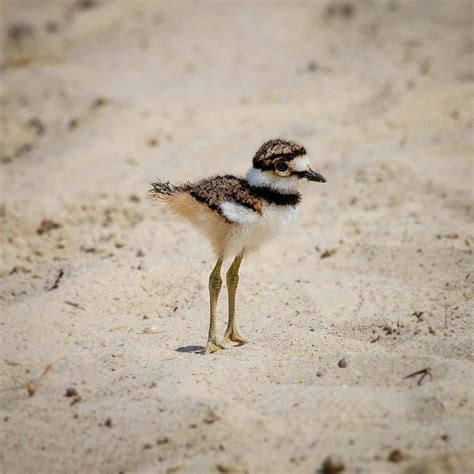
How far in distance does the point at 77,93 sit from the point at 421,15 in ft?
15.4

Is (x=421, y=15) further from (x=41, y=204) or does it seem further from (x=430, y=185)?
(x=41, y=204)

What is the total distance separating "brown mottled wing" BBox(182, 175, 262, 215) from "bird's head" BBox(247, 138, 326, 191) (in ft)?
0.35

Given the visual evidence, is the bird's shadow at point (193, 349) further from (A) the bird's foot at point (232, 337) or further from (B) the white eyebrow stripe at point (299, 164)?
(B) the white eyebrow stripe at point (299, 164)

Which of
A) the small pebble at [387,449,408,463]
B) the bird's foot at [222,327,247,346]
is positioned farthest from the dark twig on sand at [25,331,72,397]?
the small pebble at [387,449,408,463]

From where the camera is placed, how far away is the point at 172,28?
413 inches

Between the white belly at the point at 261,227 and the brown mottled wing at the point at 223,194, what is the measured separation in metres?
0.06

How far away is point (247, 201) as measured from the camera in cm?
408

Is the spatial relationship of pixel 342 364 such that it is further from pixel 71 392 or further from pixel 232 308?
pixel 71 392

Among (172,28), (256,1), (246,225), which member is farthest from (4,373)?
(256,1)

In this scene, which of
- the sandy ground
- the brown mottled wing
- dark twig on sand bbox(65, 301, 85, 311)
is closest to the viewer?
the sandy ground

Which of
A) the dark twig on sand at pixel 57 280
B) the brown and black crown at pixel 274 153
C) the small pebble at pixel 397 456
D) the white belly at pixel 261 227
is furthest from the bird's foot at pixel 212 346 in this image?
the small pebble at pixel 397 456

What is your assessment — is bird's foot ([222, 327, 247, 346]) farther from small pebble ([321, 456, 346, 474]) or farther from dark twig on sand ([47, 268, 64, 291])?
small pebble ([321, 456, 346, 474])

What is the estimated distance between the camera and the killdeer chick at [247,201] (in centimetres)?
411

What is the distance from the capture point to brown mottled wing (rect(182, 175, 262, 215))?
13.4ft
